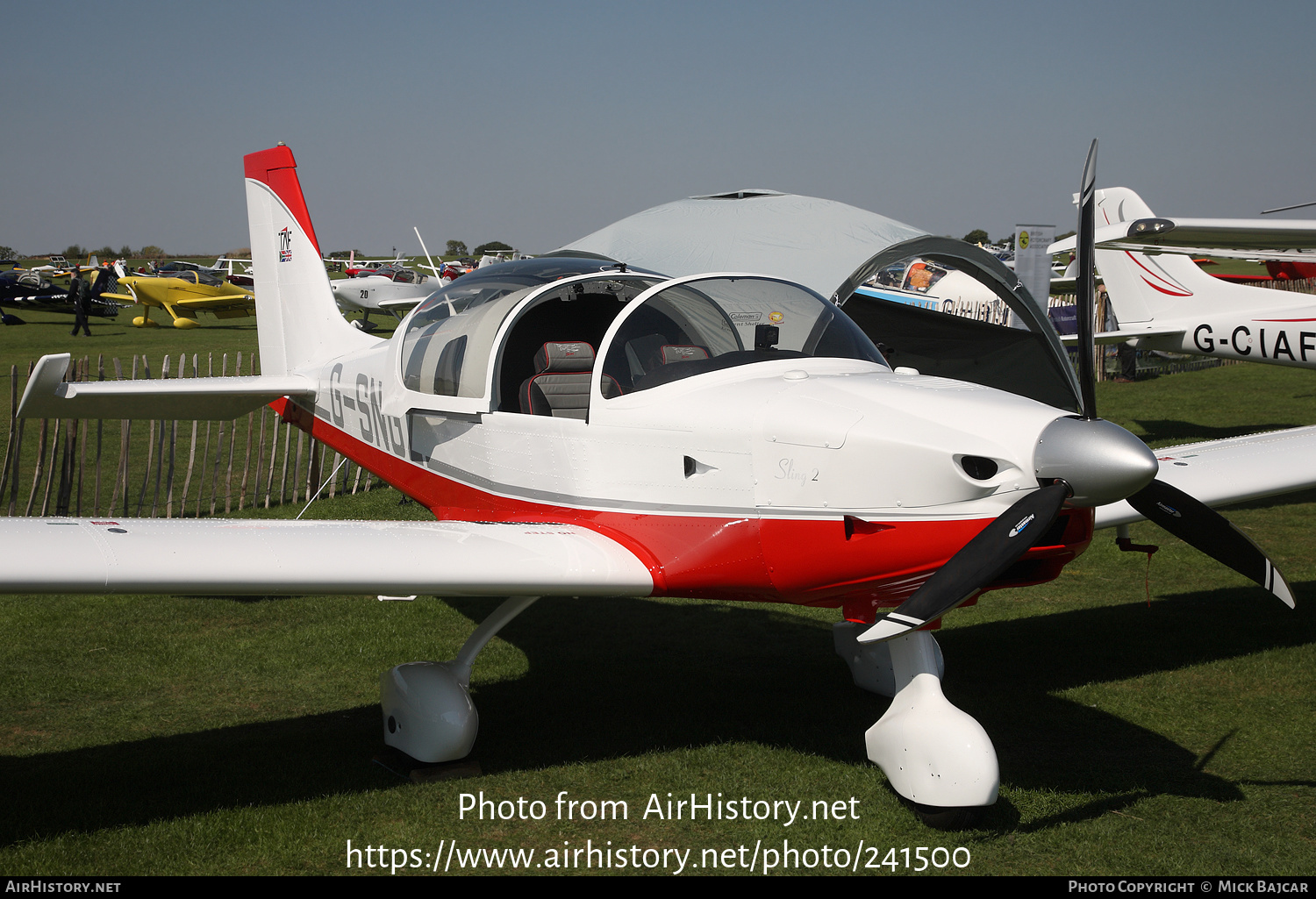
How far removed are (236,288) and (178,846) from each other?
1291 inches

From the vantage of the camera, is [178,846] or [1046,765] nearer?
[178,846]

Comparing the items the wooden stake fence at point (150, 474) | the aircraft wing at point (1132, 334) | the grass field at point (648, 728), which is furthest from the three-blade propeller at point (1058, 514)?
the aircraft wing at point (1132, 334)

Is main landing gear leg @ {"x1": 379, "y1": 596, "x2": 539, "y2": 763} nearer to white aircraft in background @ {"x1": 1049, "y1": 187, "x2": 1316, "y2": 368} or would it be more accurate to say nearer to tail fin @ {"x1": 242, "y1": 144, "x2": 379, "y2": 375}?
tail fin @ {"x1": 242, "y1": 144, "x2": 379, "y2": 375}

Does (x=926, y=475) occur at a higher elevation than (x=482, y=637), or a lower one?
higher

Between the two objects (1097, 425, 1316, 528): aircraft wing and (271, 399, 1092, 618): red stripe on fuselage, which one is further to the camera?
(1097, 425, 1316, 528): aircraft wing

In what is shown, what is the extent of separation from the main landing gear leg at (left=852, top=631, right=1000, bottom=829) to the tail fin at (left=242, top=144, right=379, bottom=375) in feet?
16.7

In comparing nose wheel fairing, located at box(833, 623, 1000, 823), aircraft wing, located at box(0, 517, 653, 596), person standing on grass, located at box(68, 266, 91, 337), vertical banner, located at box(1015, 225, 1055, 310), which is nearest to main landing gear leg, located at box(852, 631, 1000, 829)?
nose wheel fairing, located at box(833, 623, 1000, 823)

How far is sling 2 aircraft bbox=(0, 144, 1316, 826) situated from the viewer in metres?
3.55

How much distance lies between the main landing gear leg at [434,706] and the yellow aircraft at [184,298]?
2903 centimetres

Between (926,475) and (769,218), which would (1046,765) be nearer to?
(926,475)

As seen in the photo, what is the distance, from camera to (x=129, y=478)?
37.8 ft

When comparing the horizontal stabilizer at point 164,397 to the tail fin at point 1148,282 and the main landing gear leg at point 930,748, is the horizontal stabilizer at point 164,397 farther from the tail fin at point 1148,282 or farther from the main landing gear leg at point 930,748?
the tail fin at point 1148,282

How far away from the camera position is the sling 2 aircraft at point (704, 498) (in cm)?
355

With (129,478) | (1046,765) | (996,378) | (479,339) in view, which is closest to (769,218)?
(996,378)
